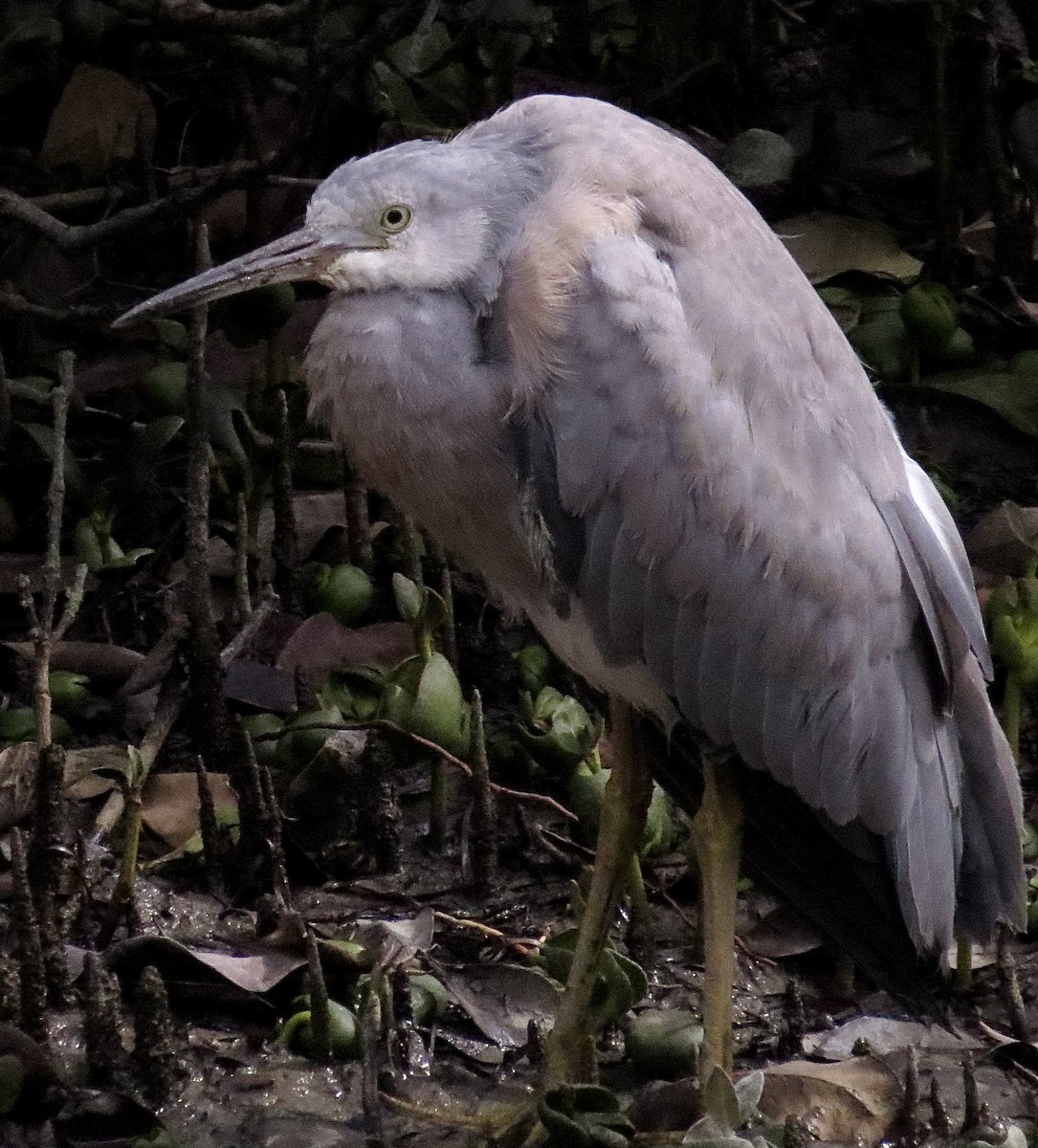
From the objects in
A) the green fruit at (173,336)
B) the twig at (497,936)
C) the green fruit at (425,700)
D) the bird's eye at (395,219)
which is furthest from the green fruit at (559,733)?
the green fruit at (173,336)

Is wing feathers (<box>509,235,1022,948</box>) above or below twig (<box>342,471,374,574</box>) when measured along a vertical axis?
above

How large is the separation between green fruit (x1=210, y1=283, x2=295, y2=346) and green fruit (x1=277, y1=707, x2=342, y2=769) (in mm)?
764

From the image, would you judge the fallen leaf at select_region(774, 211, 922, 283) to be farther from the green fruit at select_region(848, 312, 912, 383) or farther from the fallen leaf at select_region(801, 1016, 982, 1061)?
the fallen leaf at select_region(801, 1016, 982, 1061)

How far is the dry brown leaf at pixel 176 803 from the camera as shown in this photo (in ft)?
11.1

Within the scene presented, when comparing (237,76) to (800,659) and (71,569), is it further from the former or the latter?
(800,659)

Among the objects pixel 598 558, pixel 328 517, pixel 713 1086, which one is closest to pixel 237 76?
pixel 328 517

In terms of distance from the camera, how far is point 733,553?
9.08ft

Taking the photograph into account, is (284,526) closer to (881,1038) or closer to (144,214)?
(144,214)

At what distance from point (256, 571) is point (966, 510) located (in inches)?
61.8

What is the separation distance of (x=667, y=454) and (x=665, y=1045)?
0.92 m

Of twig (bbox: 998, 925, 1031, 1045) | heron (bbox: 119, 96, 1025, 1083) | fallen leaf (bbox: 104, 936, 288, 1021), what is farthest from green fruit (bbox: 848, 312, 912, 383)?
fallen leaf (bbox: 104, 936, 288, 1021)

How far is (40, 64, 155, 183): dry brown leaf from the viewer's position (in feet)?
13.9

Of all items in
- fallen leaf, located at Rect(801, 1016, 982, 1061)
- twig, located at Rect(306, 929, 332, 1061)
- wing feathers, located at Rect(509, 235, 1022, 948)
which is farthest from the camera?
fallen leaf, located at Rect(801, 1016, 982, 1061)

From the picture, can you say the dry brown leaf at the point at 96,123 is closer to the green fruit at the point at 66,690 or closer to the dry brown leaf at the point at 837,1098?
the green fruit at the point at 66,690
